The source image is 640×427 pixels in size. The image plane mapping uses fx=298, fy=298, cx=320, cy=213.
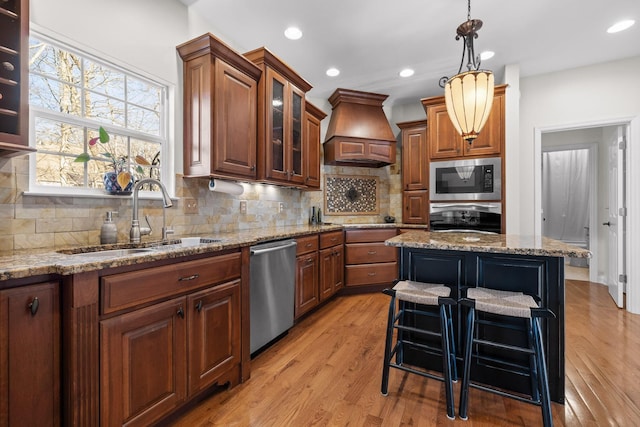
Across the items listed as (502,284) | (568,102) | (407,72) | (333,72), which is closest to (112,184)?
(502,284)

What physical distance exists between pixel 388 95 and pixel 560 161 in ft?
14.8

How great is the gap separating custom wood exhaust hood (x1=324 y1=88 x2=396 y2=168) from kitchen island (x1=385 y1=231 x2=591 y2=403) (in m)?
2.31

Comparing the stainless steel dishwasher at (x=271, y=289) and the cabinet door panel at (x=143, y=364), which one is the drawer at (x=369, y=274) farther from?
the cabinet door panel at (x=143, y=364)

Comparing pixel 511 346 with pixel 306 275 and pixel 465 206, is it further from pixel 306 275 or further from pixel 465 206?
pixel 465 206

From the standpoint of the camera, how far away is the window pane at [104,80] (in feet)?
6.23

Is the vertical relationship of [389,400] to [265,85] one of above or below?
below

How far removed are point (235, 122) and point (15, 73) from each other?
52.5 inches

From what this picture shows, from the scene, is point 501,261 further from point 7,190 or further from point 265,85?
point 7,190

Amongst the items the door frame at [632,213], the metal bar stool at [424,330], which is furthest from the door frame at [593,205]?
the metal bar stool at [424,330]

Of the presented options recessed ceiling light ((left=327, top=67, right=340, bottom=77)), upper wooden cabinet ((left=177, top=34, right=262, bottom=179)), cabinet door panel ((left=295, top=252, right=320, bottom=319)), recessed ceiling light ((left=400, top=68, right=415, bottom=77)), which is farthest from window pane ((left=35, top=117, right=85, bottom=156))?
recessed ceiling light ((left=400, top=68, right=415, bottom=77))

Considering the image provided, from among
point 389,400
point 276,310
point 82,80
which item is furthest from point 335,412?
point 82,80

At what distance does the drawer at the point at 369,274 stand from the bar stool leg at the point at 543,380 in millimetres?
2429

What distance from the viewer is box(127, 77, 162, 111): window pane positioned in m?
2.15

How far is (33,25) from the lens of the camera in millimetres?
1598
